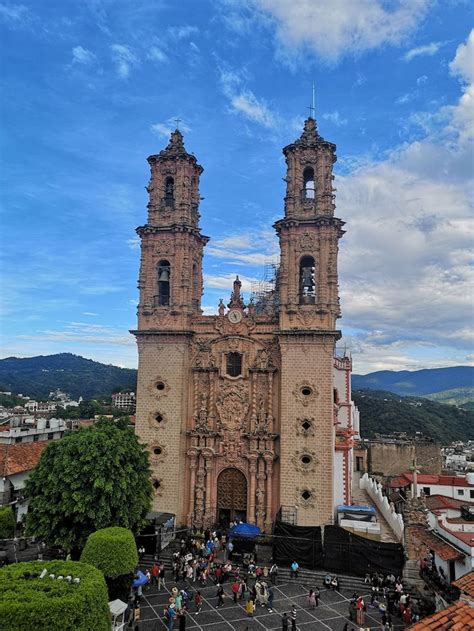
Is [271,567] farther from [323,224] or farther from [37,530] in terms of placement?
[323,224]

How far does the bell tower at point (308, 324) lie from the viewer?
97.2 ft

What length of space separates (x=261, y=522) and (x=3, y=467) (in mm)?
17854

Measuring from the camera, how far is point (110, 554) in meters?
20.0

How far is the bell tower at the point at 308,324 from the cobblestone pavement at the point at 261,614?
631 centimetres

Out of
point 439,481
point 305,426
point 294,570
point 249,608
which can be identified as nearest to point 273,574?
point 294,570

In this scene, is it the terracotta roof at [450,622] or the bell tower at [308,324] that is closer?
the terracotta roof at [450,622]

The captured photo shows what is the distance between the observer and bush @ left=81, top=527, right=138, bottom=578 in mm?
19844

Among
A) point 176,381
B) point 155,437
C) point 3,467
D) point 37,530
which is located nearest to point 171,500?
point 155,437

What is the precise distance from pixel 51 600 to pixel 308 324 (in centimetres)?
2159

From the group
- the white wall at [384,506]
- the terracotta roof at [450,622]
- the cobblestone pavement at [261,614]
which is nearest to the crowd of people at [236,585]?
the cobblestone pavement at [261,614]

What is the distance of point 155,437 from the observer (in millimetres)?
32594

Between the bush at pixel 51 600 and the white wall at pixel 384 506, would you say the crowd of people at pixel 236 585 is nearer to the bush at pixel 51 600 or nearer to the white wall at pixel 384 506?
the white wall at pixel 384 506

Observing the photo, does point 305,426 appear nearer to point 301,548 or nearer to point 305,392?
point 305,392

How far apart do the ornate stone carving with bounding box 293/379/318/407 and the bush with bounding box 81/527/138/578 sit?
13.6 meters
